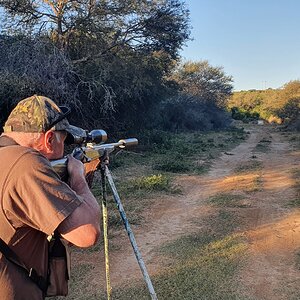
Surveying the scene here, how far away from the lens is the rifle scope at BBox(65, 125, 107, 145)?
1.98 metres

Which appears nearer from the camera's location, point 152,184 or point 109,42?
point 152,184

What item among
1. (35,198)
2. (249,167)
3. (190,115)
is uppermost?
(35,198)

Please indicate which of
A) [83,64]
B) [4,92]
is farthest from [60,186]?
[83,64]

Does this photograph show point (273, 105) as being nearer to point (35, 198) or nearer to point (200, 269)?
point (200, 269)

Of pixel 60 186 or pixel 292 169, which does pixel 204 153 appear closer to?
pixel 292 169

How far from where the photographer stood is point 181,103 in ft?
94.1

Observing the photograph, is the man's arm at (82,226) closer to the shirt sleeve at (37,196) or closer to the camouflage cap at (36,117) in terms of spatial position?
the shirt sleeve at (37,196)

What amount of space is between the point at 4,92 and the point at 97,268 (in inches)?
237

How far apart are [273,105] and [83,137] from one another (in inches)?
1808

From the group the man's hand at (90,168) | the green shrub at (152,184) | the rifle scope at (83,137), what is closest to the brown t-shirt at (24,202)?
the rifle scope at (83,137)

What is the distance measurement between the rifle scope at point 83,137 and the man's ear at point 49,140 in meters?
0.22

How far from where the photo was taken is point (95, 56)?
12.9m

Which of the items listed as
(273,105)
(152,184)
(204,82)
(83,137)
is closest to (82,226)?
(83,137)

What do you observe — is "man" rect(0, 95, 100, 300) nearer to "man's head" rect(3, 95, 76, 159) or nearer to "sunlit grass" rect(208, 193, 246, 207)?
"man's head" rect(3, 95, 76, 159)
